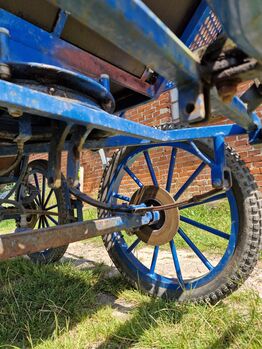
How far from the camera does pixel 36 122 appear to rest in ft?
4.34

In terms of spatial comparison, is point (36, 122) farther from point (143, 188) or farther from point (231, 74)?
point (231, 74)

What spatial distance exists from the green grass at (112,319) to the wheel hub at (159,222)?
1.01 ft

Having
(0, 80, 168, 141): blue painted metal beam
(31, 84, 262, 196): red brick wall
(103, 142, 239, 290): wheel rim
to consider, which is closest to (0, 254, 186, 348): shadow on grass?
(103, 142, 239, 290): wheel rim

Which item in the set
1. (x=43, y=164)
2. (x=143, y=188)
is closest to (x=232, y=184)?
(x=143, y=188)

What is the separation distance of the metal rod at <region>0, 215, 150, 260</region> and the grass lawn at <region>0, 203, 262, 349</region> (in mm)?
393

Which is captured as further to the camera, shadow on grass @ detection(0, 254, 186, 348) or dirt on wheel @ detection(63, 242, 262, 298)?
dirt on wheel @ detection(63, 242, 262, 298)

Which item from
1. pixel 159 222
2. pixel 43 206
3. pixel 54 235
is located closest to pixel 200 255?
pixel 159 222

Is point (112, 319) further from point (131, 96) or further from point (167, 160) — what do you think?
point (167, 160)

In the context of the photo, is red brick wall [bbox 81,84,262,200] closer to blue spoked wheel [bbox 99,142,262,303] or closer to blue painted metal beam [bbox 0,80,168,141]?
blue spoked wheel [bbox 99,142,262,303]

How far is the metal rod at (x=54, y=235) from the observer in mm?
1050

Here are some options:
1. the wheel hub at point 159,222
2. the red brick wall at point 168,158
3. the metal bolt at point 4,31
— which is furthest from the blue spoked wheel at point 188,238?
the red brick wall at point 168,158

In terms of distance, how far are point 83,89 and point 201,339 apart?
3.32ft

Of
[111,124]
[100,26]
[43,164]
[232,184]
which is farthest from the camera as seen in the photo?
[43,164]

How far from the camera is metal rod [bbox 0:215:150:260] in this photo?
1050 mm
